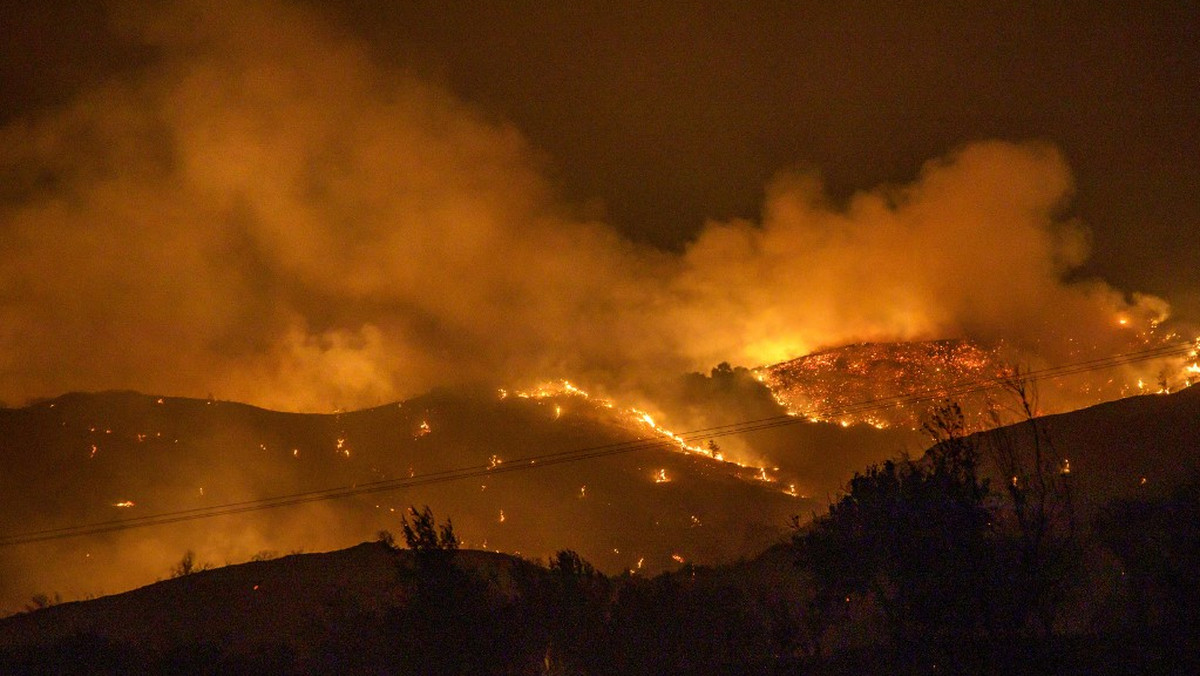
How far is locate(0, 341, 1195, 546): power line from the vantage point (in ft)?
376

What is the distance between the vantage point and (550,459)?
376 feet

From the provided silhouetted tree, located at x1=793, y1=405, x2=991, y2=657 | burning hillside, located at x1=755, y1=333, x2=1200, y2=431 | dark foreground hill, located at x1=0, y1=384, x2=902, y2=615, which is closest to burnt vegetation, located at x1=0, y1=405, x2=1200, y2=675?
silhouetted tree, located at x1=793, y1=405, x2=991, y2=657

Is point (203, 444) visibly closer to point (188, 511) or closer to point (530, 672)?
point (188, 511)

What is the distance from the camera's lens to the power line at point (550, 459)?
114750mm

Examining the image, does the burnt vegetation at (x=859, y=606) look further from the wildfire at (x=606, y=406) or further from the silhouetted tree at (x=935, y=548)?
the wildfire at (x=606, y=406)

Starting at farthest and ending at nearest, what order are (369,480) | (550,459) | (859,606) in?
(369,480) < (550,459) < (859,606)

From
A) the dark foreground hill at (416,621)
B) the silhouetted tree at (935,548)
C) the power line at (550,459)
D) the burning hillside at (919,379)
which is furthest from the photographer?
the burning hillside at (919,379)

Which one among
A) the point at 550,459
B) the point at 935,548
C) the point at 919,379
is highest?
the point at 919,379

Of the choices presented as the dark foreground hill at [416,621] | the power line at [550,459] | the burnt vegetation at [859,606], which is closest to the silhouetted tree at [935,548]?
the burnt vegetation at [859,606]

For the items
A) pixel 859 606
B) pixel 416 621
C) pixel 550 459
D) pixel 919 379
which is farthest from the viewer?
pixel 919 379

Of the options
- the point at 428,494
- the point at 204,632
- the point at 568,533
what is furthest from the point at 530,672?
the point at 428,494

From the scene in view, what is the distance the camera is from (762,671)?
26.9 m

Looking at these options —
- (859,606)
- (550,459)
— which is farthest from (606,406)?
(859,606)

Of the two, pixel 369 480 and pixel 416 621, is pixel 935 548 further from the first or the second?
pixel 369 480
